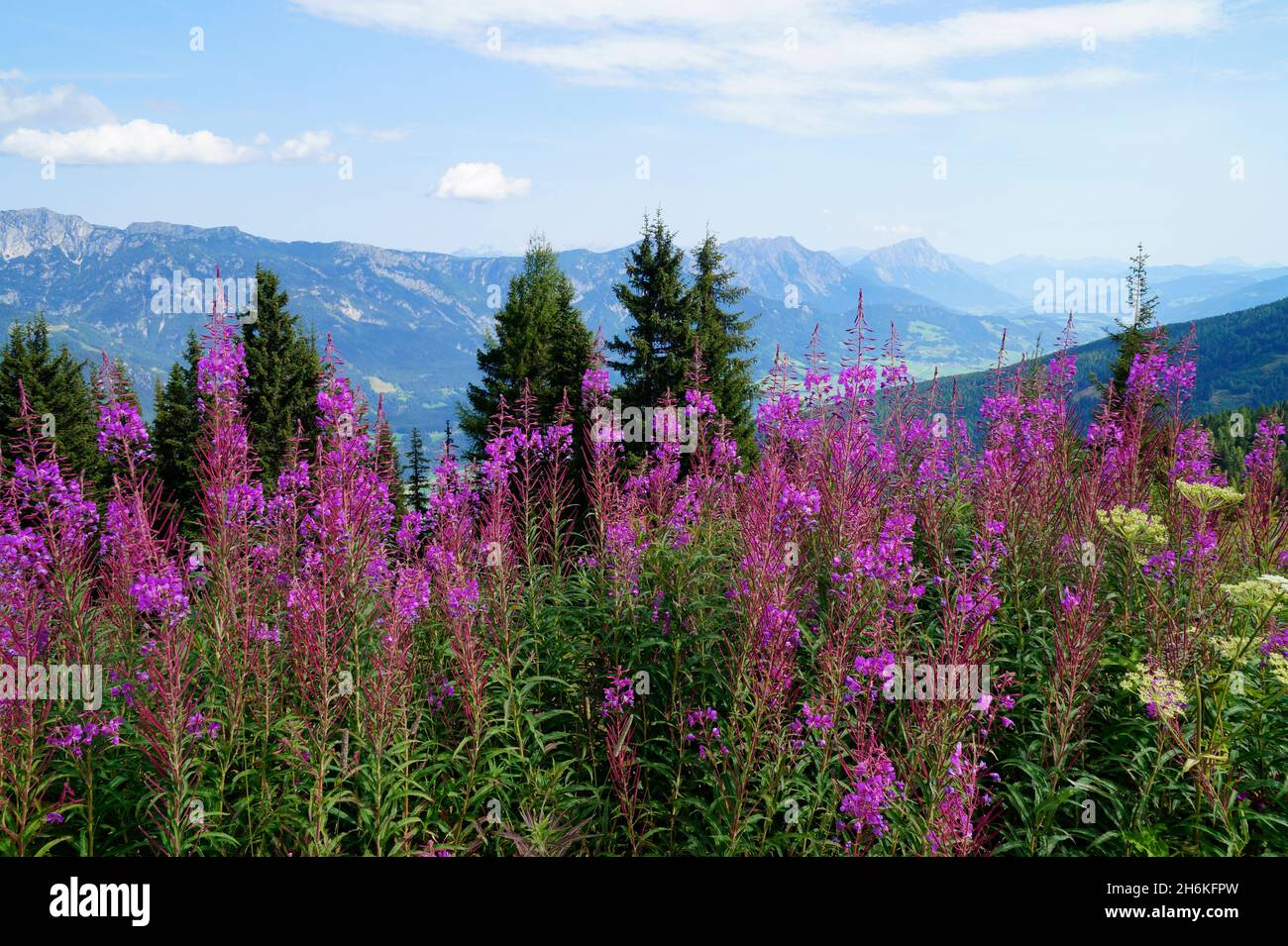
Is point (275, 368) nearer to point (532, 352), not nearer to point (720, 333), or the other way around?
point (532, 352)

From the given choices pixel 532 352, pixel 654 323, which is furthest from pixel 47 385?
pixel 654 323

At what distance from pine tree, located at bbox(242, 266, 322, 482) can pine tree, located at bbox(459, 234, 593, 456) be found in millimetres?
8937

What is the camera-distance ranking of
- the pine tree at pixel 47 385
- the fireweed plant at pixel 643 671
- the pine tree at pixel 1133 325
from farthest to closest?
the pine tree at pixel 47 385 → the pine tree at pixel 1133 325 → the fireweed plant at pixel 643 671

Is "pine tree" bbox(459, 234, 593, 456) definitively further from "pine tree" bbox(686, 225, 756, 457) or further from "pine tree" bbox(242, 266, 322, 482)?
"pine tree" bbox(242, 266, 322, 482)

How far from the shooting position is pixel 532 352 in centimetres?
4906

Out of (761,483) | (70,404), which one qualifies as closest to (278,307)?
(70,404)

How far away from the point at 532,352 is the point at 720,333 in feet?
38.4

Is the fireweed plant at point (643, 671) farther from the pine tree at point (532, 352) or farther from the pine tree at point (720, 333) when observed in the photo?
the pine tree at point (532, 352)

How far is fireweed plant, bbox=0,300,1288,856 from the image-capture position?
4.87m

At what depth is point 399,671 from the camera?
5074 millimetres

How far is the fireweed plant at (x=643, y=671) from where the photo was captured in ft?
16.0

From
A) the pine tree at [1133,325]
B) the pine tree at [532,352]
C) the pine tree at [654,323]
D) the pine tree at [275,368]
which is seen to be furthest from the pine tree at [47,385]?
the pine tree at [1133,325]

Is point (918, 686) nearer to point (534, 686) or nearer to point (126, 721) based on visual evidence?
point (534, 686)

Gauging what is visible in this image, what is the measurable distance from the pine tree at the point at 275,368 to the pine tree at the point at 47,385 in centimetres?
789
